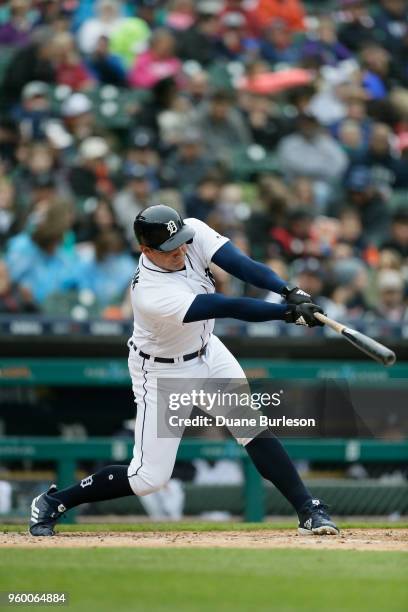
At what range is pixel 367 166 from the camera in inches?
456

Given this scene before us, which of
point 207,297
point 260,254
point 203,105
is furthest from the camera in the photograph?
point 203,105

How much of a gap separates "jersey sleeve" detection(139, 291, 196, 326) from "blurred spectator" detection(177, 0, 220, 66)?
22.1 feet

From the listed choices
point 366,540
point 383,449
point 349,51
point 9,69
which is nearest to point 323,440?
point 383,449

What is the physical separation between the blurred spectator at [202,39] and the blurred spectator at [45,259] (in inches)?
128

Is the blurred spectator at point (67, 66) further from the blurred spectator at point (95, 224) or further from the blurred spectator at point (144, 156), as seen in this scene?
the blurred spectator at point (95, 224)

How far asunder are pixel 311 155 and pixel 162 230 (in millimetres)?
5905

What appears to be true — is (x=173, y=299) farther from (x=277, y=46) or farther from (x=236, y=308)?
(x=277, y=46)

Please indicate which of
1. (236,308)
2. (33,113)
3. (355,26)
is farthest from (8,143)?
(236,308)

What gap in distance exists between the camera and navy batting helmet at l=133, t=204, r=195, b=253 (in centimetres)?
567

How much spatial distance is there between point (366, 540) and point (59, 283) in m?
3.94

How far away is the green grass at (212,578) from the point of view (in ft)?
14.4

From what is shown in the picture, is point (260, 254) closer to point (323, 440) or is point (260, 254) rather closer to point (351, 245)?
point (351, 245)

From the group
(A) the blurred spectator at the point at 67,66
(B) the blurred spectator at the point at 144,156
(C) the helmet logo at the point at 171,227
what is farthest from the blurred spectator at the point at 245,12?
(C) the helmet logo at the point at 171,227

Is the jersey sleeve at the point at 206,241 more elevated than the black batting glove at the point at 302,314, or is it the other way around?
the jersey sleeve at the point at 206,241
